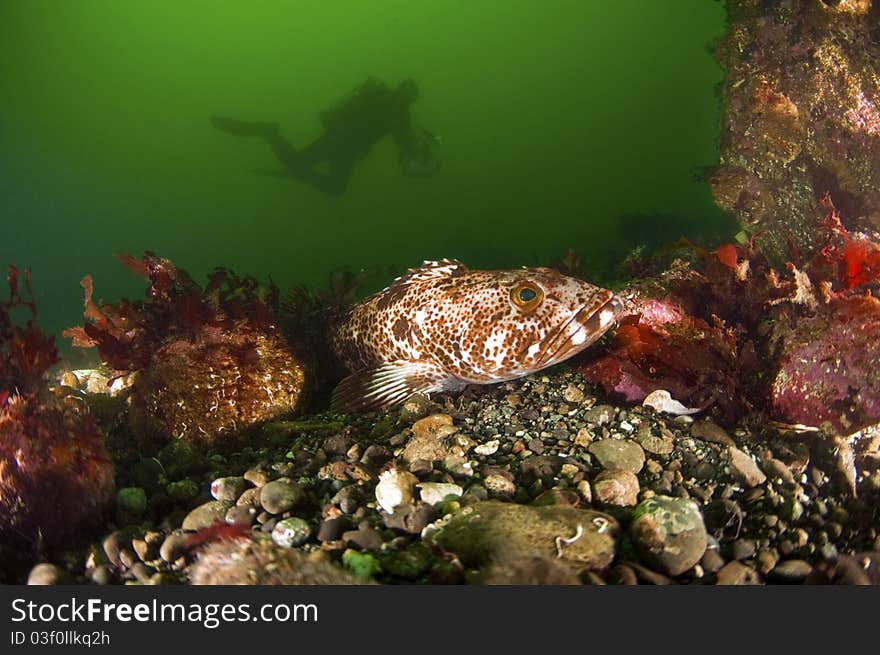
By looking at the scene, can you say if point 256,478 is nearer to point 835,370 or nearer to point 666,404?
point 666,404

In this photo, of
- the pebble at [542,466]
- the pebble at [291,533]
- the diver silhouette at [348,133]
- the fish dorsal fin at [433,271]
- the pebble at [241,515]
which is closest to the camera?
the pebble at [291,533]

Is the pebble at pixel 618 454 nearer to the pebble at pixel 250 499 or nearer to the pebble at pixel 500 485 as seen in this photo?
the pebble at pixel 500 485

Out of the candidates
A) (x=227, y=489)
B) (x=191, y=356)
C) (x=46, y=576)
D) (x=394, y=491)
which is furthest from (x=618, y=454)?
→ (x=191, y=356)

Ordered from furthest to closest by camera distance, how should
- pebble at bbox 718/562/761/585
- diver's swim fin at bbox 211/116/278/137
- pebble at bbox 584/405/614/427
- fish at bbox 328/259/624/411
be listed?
diver's swim fin at bbox 211/116/278/137, fish at bbox 328/259/624/411, pebble at bbox 584/405/614/427, pebble at bbox 718/562/761/585

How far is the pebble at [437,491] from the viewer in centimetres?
238

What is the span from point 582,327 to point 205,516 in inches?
113

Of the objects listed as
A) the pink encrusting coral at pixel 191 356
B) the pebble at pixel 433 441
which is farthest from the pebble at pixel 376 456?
the pink encrusting coral at pixel 191 356

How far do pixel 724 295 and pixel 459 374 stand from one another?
256 centimetres

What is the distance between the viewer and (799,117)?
5590mm

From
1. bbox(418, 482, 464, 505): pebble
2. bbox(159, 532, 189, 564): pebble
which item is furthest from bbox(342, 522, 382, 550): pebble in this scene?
bbox(159, 532, 189, 564): pebble

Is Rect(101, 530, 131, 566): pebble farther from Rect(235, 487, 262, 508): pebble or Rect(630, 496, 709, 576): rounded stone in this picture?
Rect(630, 496, 709, 576): rounded stone

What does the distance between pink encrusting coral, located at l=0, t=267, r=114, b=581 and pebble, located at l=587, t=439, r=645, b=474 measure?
2.99 meters

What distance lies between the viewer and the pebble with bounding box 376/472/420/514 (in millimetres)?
2346

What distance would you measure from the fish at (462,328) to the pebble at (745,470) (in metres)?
1.28
